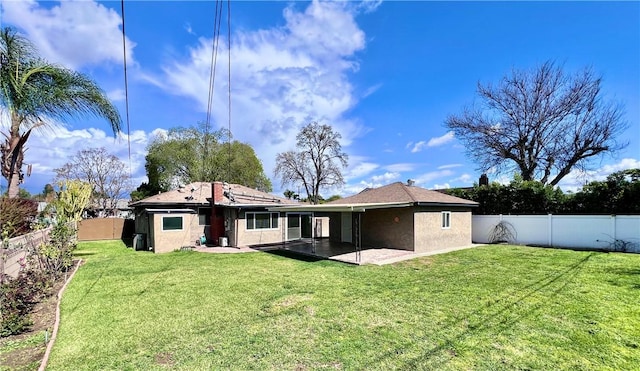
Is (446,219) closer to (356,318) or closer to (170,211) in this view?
(356,318)

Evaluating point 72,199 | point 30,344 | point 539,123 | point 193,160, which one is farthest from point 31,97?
point 193,160

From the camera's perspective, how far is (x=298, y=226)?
Result: 22.8m

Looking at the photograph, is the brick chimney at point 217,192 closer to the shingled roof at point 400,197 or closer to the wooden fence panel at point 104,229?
the shingled roof at point 400,197

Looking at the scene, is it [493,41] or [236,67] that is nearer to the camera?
[236,67]

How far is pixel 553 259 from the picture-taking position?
13453 millimetres

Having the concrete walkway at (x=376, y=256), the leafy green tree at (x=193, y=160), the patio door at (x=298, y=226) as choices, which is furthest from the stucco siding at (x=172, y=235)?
the leafy green tree at (x=193, y=160)

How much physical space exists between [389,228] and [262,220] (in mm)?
8536

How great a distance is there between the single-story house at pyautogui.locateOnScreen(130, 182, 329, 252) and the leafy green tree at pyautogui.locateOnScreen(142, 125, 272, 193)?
18457mm

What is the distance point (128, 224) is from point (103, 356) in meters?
26.3

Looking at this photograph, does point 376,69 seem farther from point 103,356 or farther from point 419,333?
point 103,356

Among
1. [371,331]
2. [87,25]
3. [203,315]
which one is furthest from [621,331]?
[87,25]

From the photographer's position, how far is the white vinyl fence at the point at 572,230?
626 inches

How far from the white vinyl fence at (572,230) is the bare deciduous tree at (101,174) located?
44.7 metres

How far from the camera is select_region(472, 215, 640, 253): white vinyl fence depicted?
626 inches
